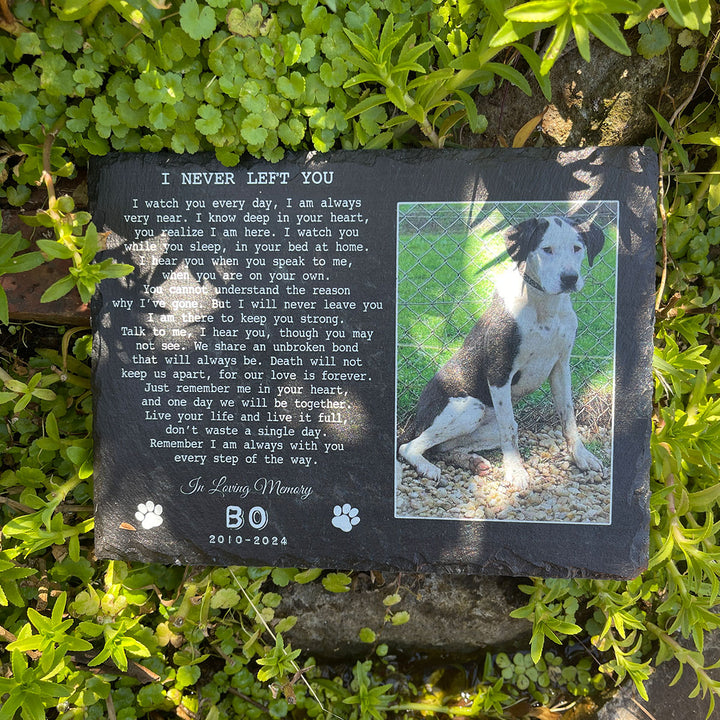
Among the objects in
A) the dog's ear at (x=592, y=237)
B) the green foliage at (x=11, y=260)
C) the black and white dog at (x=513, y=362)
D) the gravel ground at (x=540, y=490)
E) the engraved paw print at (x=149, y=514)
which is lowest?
the engraved paw print at (x=149, y=514)

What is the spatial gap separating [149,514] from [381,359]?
0.94 m

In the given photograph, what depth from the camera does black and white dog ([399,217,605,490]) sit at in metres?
1.73

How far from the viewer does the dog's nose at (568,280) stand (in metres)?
1.74

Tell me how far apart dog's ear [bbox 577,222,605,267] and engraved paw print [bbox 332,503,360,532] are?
112cm

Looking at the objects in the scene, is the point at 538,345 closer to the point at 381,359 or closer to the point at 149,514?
the point at 381,359

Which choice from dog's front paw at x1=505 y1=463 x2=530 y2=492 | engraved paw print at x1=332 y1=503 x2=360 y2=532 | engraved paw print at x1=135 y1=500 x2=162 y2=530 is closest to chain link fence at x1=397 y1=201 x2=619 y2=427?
dog's front paw at x1=505 y1=463 x2=530 y2=492

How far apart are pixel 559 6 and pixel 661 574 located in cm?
186

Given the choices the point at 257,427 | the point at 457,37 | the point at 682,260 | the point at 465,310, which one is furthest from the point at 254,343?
the point at 682,260

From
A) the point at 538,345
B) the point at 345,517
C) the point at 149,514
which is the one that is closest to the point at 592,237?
the point at 538,345

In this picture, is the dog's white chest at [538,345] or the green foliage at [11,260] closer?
the green foliage at [11,260]

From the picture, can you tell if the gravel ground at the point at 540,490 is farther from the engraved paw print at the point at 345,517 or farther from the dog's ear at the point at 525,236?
the dog's ear at the point at 525,236

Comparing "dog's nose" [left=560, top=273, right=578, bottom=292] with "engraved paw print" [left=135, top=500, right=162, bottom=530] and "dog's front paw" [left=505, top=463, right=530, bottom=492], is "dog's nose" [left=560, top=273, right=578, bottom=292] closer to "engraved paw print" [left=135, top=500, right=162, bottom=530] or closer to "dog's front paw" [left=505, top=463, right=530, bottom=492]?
"dog's front paw" [left=505, top=463, right=530, bottom=492]

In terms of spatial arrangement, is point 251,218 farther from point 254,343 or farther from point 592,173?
point 592,173

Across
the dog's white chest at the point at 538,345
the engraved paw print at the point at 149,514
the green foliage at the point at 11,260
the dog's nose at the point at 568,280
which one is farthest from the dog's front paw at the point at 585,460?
the green foliage at the point at 11,260
